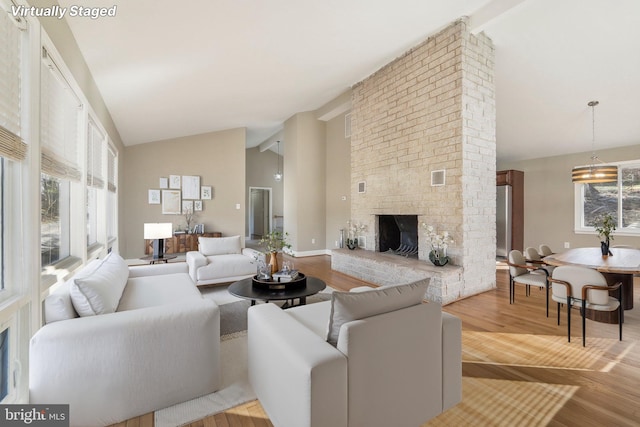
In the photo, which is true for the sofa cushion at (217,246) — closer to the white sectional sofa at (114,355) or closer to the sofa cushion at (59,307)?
the white sectional sofa at (114,355)

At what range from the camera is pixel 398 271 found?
4148 millimetres

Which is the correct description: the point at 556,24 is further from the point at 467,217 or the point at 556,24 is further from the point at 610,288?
the point at 610,288

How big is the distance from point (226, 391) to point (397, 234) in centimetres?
404

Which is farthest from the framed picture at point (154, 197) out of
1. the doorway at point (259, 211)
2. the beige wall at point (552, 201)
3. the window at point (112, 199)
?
the beige wall at point (552, 201)

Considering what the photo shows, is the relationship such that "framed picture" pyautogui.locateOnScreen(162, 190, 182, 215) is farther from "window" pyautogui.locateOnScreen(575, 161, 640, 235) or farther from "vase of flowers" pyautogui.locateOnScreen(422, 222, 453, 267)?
"window" pyautogui.locateOnScreen(575, 161, 640, 235)

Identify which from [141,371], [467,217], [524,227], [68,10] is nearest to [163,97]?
[68,10]

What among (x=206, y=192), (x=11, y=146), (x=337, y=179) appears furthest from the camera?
(x=337, y=179)

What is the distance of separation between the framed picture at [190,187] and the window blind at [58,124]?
13.1 ft

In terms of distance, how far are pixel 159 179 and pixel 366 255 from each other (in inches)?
195

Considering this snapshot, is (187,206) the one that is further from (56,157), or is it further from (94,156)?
(56,157)

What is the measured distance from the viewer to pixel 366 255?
4.91m

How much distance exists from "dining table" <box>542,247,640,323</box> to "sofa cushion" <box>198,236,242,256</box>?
14.0 feet

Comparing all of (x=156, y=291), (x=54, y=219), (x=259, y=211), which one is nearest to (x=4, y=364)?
(x=156, y=291)

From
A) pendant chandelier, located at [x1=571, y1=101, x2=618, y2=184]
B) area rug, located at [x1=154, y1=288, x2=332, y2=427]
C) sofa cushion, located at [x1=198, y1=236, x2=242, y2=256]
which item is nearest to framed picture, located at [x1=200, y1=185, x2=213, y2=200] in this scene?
sofa cushion, located at [x1=198, y1=236, x2=242, y2=256]
